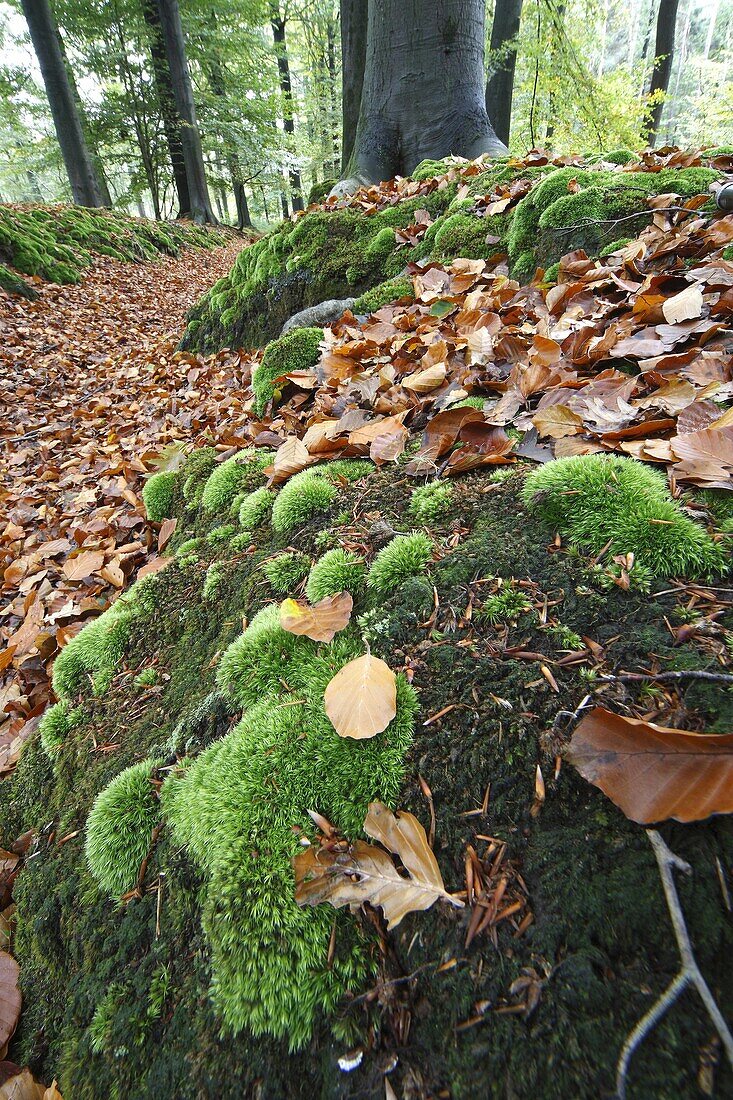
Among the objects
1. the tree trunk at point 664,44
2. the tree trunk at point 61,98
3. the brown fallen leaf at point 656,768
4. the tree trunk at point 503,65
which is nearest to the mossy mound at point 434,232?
the brown fallen leaf at point 656,768

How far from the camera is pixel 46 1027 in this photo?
1360 millimetres

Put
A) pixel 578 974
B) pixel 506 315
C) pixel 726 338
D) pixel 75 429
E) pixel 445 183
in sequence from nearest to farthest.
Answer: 1. pixel 578 974
2. pixel 726 338
3. pixel 506 315
4. pixel 445 183
5. pixel 75 429

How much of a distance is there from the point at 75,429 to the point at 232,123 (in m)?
16.8

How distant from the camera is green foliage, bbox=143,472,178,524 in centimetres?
319

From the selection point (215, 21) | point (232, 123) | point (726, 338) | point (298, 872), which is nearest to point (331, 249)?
point (726, 338)

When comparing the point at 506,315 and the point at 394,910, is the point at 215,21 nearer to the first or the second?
the point at 506,315

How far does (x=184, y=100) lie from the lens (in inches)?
576

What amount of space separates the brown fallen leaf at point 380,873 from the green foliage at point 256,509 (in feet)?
4.68

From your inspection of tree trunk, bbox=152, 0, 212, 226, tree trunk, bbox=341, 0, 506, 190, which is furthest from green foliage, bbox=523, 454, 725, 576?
tree trunk, bbox=152, 0, 212, 226

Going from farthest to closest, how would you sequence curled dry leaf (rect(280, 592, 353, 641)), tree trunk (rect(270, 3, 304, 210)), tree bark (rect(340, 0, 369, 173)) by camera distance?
tree trunk (rect(270, 3, 304, 210)) < tree bark (rect(340, 0, 369, 173)) < curled dry leaf (rect(280, 592, 353, 641))

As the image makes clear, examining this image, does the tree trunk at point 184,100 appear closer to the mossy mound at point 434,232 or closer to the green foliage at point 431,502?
the mossy mound at point 434,232

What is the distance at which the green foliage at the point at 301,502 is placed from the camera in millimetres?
2070

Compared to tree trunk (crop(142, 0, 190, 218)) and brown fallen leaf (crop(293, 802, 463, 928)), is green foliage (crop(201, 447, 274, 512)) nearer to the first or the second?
brown fallen leaf (crop(293, 802, 463, 928))

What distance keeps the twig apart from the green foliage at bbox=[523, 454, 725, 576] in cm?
68
